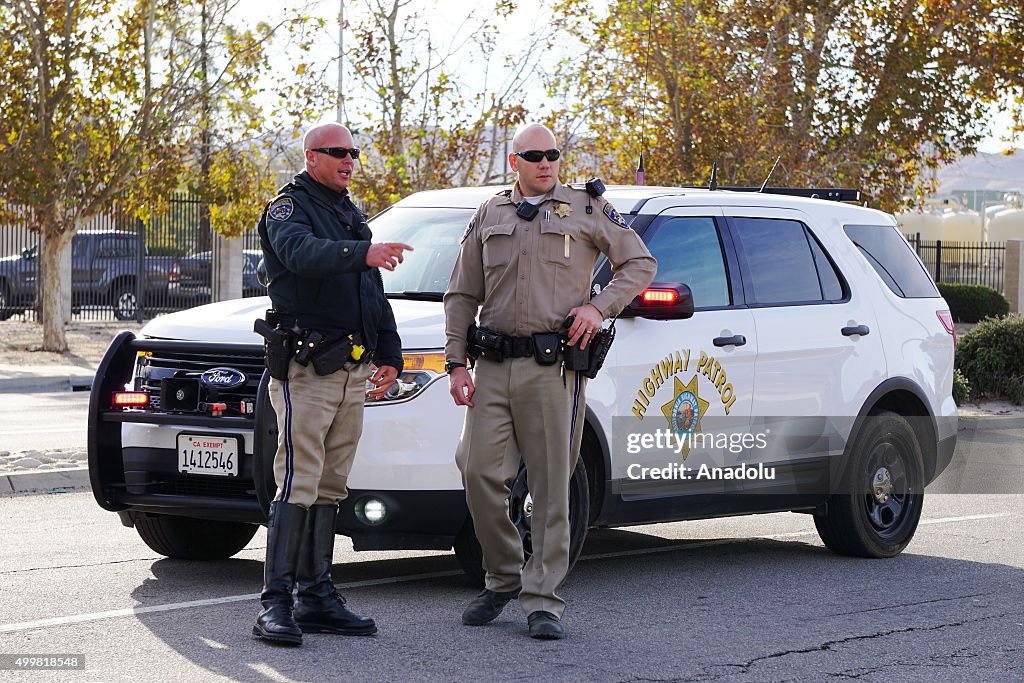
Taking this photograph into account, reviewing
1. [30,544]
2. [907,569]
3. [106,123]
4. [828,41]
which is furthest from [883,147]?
[30,544]

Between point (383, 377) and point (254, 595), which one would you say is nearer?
point (383, 377)

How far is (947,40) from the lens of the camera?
892 inches

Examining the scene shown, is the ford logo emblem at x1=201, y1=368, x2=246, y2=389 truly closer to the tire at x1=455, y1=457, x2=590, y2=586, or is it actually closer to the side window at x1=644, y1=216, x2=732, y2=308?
the tire at x1=455, y1=457, x2=590, y2=586

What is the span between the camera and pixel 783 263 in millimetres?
8070

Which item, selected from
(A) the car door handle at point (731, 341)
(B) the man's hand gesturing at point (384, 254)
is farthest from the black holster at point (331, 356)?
(A) the car door handle at point (731, 341)

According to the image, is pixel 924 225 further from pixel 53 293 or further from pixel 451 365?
pixel 451 365

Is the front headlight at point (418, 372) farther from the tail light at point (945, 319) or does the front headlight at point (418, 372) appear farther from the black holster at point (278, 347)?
the tail light at point (945, 319)

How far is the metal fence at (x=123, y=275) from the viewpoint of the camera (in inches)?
1224

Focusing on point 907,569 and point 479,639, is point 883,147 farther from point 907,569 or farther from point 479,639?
point 479,639

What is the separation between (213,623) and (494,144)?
1667 cm

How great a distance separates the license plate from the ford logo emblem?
8.6 inches

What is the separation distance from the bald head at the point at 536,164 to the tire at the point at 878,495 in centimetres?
277

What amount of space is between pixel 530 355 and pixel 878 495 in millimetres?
2960

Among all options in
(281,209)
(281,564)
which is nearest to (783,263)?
(281,209)
